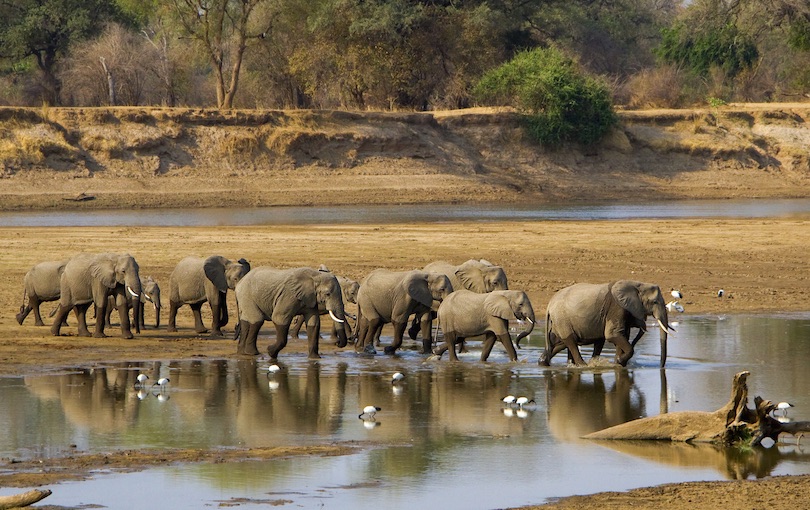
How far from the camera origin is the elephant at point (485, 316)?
16953 mm

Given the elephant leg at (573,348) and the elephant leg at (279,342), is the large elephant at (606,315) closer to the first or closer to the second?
the elephant leg at (573,348)

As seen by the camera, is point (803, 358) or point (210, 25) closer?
point (803, 358)

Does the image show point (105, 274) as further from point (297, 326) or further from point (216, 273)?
point (297, 326)

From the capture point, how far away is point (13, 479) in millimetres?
10539

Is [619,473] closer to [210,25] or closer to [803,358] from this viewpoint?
[803,358]

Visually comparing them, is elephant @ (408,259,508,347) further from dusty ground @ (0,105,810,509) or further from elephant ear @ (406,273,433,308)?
dusty ground @ (0,105,810,509)

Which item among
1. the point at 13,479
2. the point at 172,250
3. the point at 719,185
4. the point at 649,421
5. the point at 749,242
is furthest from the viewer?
the point at 719,185

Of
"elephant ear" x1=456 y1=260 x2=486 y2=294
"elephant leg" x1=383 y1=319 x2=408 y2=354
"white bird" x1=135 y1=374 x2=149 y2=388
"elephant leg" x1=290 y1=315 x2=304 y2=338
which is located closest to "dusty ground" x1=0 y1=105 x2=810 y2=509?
"elephant leg" x1=290 y1=315 x2=304 y2=338

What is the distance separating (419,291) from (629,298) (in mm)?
2856

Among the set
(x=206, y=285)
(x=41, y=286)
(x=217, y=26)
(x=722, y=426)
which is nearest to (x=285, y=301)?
(x=206, y=285)

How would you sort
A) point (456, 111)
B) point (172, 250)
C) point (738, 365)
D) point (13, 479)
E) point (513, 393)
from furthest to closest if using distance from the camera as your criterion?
point (456, 111) < point (172, 250) < point (738, 365) < point (513, 393) < point (13, 479)

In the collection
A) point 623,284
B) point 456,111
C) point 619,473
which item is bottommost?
point 619,473

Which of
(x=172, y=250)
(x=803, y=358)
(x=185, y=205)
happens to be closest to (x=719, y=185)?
(x=185, y=205)

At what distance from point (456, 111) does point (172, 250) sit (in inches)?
1279
